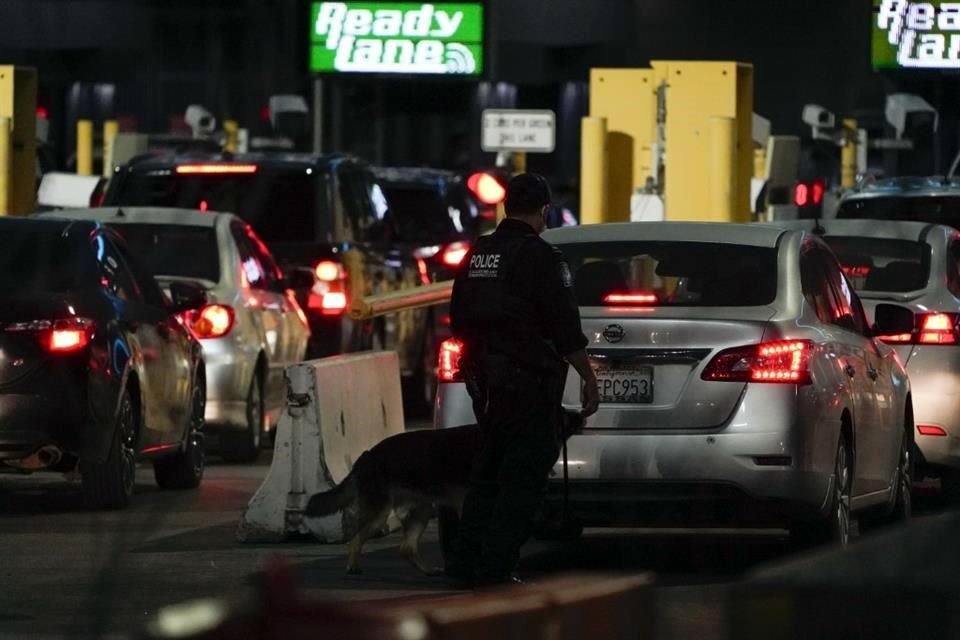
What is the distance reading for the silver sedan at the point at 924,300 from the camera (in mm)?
13086

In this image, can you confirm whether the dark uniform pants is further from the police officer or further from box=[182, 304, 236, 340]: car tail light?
box=[182, 304, 236, 340]: car tail light

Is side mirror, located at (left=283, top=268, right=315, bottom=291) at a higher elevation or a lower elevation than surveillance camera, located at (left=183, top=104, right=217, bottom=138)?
lower

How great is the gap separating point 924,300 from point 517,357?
4722 mm

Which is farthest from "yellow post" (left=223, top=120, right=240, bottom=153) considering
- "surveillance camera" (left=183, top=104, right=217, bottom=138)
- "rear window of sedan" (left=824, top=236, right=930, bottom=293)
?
"rear window of sedan" (left=824, top=236, right=930, bottom=293)

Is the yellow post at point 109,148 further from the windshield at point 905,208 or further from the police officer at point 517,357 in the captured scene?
the police officer at point 517,357

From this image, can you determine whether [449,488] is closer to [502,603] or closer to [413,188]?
[502,603]

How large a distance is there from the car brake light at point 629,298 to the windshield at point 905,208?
297 inches

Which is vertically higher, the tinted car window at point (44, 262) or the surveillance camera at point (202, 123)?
the tinted car window at point (44, 262)

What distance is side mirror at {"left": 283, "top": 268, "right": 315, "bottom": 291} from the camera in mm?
16609

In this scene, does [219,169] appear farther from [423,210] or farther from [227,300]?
[423,210]

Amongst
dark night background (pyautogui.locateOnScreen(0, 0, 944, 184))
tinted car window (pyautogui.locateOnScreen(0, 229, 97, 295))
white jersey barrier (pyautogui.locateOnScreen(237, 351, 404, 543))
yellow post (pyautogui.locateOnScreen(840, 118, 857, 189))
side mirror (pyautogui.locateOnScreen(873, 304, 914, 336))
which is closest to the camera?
white jersey barrier (pyautogui.locateOnScreen(237, 351, 404, 543))

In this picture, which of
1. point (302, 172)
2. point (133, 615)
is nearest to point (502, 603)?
point (133, 615)

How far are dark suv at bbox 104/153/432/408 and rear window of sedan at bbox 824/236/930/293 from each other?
4291 millimetres

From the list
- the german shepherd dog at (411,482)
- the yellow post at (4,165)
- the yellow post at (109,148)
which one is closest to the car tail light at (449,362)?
the german shepherd dog at (411,482)
